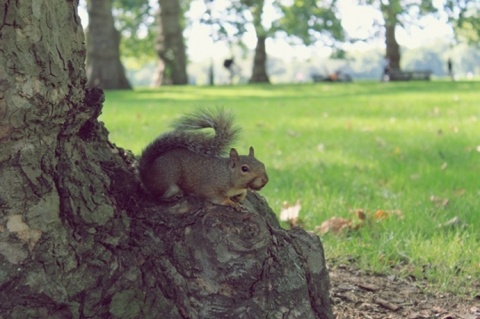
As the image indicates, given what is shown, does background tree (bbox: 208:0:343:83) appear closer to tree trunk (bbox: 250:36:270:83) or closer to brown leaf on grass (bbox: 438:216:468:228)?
tree trunk (bbox: 250:36:270:83)

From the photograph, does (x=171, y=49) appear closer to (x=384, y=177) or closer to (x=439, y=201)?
(x=384, y=177)

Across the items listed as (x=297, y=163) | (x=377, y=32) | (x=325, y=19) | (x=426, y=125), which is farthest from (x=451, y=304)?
(x=377, y=32)

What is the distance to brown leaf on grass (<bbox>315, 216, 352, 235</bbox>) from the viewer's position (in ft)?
10.1

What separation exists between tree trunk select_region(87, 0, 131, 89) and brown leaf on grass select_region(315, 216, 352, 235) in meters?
14.4

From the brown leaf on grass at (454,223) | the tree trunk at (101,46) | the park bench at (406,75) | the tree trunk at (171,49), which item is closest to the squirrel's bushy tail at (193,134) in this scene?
the brown leaf on grass at (454,223)

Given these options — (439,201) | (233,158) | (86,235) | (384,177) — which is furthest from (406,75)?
(86,235)

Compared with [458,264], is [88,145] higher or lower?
higher

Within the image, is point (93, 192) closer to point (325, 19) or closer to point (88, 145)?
point (88, 145)

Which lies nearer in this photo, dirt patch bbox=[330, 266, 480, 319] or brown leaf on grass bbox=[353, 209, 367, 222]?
dirt patch bbox=[330, 266, 480, 319]

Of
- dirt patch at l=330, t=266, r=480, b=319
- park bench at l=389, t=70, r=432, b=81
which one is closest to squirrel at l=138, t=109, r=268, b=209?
dirt patch at l=330, t=266, r=480, b=319

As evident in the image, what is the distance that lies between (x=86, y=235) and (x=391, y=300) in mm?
1212

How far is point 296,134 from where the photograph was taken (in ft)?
22.5

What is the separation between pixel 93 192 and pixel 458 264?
1637mm

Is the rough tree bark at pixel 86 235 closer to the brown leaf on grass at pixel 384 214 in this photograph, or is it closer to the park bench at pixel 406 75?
the brown leaf on grass at pixel 384 214
